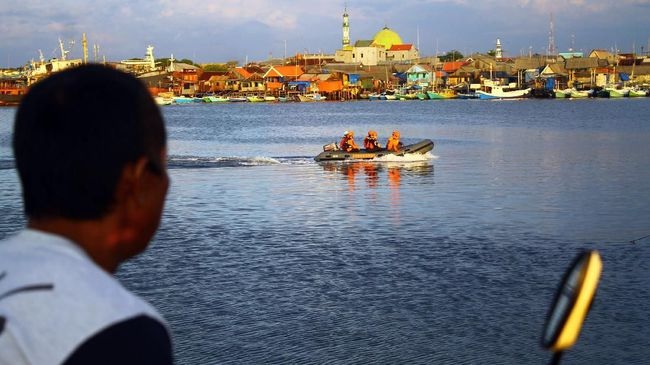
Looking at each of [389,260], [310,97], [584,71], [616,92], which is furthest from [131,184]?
[584,71]

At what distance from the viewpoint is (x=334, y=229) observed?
804 inches

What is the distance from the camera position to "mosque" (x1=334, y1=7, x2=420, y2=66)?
179625 millimetres

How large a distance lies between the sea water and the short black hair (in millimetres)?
44

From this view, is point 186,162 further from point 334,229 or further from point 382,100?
point 382,100

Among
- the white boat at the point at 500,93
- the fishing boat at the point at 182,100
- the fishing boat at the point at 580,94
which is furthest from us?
the fishing boat at the point at 182,100

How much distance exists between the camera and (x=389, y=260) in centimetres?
1645

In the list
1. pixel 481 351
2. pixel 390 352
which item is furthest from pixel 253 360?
pixel 481 351

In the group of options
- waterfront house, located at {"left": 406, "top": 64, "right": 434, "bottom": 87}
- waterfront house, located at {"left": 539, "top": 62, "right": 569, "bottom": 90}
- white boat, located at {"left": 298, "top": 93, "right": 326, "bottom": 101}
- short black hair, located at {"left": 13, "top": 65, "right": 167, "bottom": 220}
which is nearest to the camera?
short black hair, located at {"left": 13, "top": 65, "right": 167, "bottom": 220}

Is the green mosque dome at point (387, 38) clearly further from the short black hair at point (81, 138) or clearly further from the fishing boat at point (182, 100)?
the short black hair at point (81, 138)

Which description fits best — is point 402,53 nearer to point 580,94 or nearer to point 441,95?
point 441,95

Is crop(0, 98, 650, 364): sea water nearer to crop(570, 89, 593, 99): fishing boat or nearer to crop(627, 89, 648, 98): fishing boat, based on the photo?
crop(570, 89, 593, 99): fishing boat

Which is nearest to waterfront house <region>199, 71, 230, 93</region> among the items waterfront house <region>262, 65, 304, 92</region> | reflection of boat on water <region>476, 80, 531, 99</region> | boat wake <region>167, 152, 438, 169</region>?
waterfront house <region>262, 65, 304, 92</region>

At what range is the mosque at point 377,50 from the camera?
589 feet

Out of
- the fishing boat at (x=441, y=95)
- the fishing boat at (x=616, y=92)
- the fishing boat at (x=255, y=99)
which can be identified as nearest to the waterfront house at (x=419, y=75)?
the fishing boat at (x=441, y=95)
